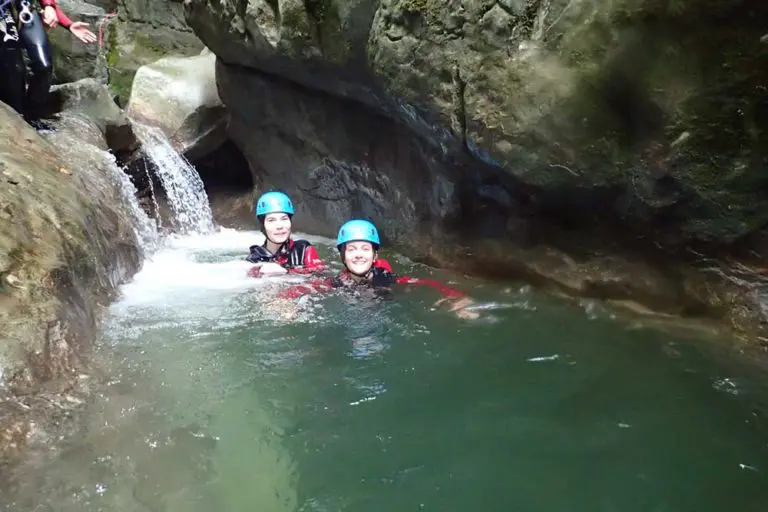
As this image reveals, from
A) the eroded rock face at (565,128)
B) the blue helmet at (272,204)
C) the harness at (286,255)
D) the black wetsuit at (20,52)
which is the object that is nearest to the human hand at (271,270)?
the harness at (286,255)

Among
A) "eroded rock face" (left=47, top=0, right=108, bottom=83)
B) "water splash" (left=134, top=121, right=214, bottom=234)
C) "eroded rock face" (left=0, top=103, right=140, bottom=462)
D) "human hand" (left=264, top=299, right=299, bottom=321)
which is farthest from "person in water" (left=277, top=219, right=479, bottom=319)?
"eroded rock face" (left=47, top=0, right=108, bottom=83)

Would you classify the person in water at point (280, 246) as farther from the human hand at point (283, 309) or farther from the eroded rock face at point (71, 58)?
Answer: the eroded rock face at point (71, 58)

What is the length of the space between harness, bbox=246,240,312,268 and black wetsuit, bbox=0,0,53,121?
318cm

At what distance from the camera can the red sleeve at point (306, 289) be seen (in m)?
5.53

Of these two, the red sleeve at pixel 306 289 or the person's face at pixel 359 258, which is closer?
the red sleeve at pixel 306 289

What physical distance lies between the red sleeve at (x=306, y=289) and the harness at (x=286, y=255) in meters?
0.71

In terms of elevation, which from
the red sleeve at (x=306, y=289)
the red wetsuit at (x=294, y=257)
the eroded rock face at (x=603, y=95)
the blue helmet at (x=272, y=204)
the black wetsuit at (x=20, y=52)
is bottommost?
the red sleeve at (x=306, y=289)

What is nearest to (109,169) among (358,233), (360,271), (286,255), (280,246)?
(280,246)

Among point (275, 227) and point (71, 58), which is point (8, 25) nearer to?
point (275, 227)

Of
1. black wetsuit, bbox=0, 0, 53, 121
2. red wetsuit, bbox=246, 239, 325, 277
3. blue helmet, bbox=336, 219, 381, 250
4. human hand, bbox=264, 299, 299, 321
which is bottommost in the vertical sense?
human hand, bbox=264, 299, 299, 321

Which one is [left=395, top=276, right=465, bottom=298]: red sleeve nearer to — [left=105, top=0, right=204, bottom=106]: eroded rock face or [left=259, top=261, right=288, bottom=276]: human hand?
[left=259, top=261, right=288, bottom=276]: human hand

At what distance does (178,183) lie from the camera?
10.4m

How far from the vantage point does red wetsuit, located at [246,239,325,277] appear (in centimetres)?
653

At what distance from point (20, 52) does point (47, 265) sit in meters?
3.87
